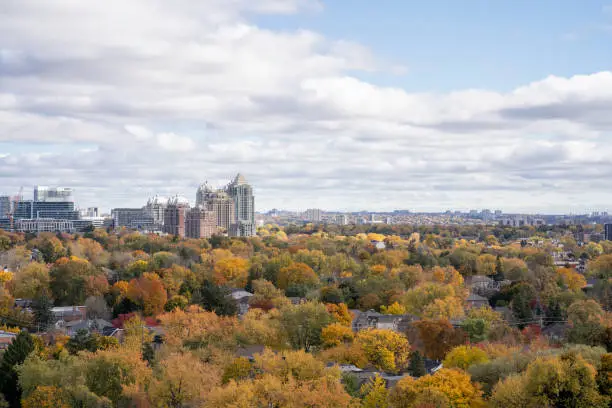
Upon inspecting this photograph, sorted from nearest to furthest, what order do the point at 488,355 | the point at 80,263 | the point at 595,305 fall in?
1. the point at 488,355
2. the point at 595,305
3. the point at 80,263

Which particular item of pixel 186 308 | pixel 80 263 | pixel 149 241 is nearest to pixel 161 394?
pixel 186 308

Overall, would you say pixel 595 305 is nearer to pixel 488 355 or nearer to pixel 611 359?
pixel 488 355

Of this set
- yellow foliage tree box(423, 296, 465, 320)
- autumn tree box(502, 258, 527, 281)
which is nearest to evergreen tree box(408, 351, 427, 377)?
yellow foliage tree box(423, 296, 465, 320)

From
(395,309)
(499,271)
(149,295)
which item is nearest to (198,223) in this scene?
(499,271)

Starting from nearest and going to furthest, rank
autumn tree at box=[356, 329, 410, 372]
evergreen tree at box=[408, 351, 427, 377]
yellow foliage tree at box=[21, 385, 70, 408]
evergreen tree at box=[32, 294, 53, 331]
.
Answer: yellow foliage tree at box=[21, 385, 70, 408]
evergreen tree at box=[408, 351, 427, 377]
autumn tree at box=[356, 329, 410, 372]
evergreen tree at box=[32, 294, 53, 331]

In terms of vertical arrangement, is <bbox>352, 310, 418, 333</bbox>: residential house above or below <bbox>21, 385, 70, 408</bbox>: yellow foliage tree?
above

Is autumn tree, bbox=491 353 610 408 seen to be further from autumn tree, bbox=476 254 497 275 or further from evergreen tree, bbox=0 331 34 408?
autumn tree, bbox=476 254 497 275
